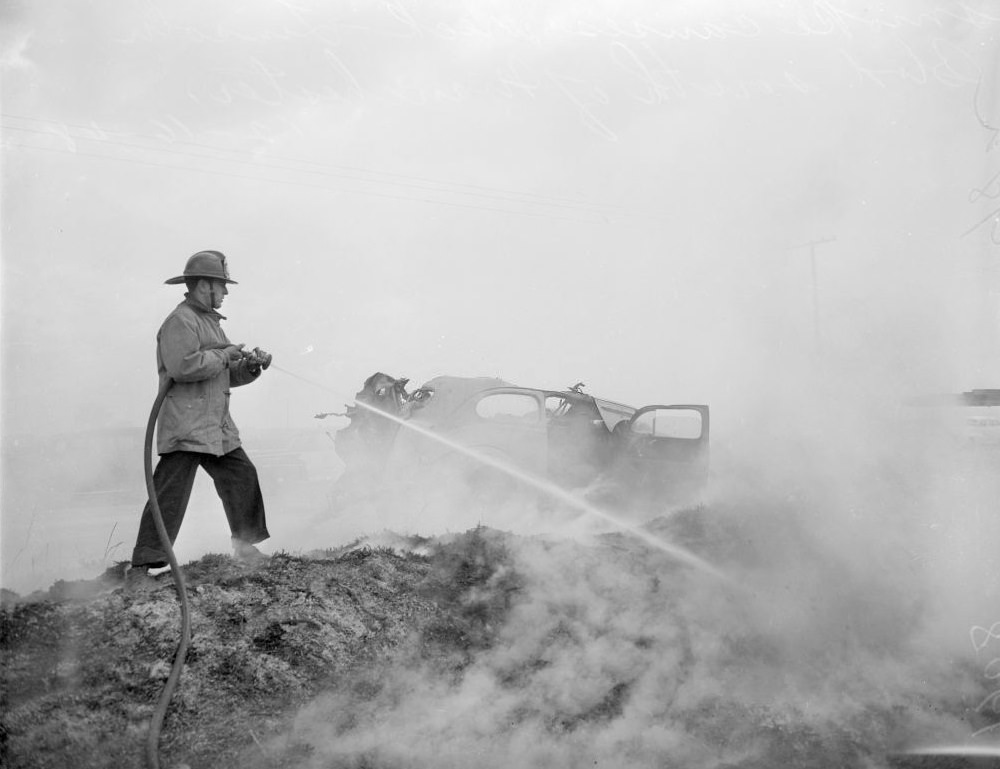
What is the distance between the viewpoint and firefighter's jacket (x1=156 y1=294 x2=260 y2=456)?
4.12 metres

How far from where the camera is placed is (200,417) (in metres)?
4.20

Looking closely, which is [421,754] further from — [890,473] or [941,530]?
[890,473]

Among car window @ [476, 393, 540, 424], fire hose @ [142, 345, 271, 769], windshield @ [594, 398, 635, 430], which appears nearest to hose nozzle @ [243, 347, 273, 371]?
fire hose @ [142, 345, 271, 769]

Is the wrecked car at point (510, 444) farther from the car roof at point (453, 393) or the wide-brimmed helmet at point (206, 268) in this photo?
the wide-brimmed helmet at point (206, 268)

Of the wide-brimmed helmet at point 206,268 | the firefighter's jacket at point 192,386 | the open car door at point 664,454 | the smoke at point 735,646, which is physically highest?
the wide-brimmed helmet at point 206,268

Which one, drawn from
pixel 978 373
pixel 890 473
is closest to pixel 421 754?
pixel 890 473

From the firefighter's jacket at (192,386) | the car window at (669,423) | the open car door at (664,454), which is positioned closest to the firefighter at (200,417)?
the firefighter's jacket at (192,386)

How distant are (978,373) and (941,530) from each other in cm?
366

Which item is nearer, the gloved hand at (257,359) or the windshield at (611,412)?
the gloved hand at (257,359)

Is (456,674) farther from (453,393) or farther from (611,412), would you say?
(611,412)

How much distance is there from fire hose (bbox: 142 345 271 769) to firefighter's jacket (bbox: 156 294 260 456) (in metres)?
0.08

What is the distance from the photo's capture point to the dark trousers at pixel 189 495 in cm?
393

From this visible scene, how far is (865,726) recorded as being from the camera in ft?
9.96

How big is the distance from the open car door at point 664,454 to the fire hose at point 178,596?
14.2ft
